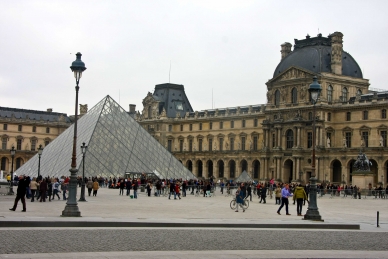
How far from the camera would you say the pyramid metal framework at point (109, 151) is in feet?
152

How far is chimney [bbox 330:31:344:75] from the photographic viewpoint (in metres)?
65.8

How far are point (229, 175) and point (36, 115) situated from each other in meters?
36.7

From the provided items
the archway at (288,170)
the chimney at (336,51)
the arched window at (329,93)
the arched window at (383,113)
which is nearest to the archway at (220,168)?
the archway at (288,170)

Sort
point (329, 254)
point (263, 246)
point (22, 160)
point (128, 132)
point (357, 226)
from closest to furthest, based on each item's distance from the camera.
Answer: point (329, 254)
point (263, 246)
point (357, 226)
point (128, 132)
point (22, 160)

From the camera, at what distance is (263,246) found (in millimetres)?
13367

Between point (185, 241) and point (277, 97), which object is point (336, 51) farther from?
point (185, 241)

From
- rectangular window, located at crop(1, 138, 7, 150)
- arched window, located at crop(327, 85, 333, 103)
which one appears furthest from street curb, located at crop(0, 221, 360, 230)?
rectangular window, located at crop(1, 138, 7, 150)

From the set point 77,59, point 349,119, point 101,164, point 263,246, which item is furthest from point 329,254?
point 349,119

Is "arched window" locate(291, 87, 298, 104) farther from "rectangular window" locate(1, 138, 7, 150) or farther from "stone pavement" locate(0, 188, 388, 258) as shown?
"stone pavement" locate(0, 188, 388, 258)

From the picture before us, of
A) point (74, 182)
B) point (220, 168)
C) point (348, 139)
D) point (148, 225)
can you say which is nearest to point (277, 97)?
point (348, 139)

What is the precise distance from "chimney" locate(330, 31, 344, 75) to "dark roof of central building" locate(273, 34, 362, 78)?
27.0 inches

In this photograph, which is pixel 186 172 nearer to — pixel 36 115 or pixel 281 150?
pixel 281 150

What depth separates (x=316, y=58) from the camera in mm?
66875

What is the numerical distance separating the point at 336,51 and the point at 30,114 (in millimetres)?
52010
